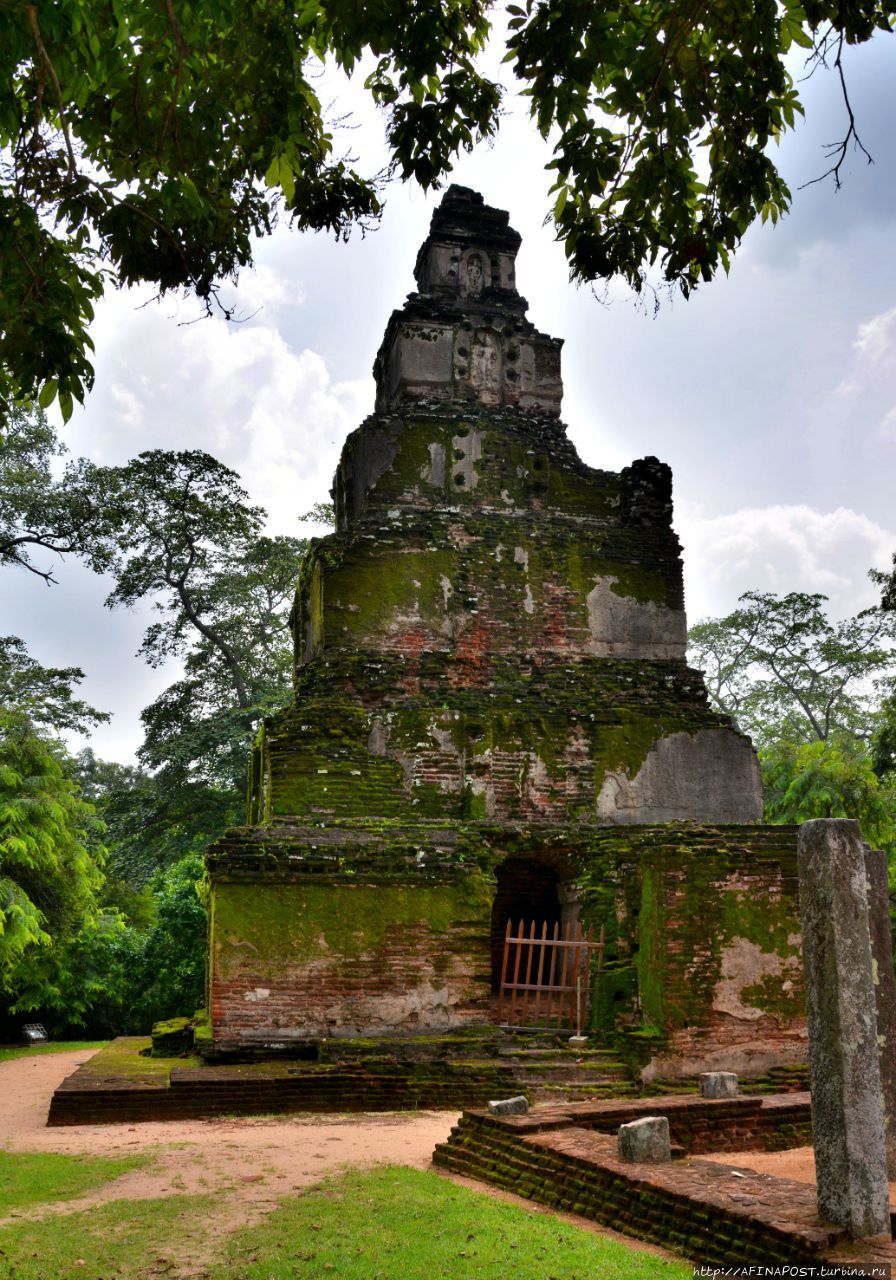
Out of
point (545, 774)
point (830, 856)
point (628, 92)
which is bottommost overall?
point (830, 856)

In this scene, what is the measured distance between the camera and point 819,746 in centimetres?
2228

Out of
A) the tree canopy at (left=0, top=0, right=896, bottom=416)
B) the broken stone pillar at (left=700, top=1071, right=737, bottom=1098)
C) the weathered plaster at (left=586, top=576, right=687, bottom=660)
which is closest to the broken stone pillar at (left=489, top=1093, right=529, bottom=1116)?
the broken stone pillar at (left=700, top=1071, right=737, bottom=1098)

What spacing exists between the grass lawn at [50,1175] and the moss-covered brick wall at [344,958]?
8.72 feet

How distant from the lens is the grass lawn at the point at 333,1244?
5.11 metres

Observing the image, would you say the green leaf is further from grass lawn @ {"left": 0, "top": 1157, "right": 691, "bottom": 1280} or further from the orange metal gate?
the orange metal gate

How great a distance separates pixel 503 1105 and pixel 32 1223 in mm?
3332

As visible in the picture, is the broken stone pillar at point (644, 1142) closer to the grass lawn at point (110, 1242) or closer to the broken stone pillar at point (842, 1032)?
the broken stone pillar at point (842, 1032)

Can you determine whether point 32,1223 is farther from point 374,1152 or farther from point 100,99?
point 100,99

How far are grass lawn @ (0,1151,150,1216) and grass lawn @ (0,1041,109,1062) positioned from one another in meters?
11.6

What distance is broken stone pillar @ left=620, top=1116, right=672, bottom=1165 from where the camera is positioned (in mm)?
6582

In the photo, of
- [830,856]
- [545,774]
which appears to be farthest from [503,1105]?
[545,774]

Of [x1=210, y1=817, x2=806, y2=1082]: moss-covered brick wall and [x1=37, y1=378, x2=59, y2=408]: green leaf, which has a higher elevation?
[x1=37, y1=378, x2=59, y2=408]: green leaf

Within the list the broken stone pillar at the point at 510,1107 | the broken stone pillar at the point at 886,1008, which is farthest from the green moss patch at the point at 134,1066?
the broken stone pillar at the point at 886,1008

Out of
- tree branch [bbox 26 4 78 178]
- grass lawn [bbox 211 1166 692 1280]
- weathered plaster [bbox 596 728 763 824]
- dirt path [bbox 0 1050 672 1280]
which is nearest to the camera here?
tree branch [bbox 26 4 78 178]
